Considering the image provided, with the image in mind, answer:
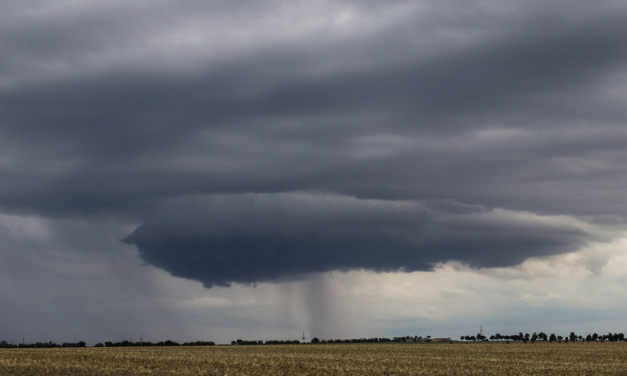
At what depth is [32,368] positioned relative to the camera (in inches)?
2719

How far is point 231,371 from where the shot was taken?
66438 millimetres

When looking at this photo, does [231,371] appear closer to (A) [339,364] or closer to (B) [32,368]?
(A) [339,364]

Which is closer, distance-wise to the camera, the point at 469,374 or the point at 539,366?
the point at 469,374

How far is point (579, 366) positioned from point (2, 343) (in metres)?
134

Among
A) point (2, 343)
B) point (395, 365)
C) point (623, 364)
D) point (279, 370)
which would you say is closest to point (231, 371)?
point (279, 370)

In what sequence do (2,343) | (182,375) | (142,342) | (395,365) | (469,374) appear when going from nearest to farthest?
(182,375) → (469,374) → (395,365) → (2,343) → (142,342)

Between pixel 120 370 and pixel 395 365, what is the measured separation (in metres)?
36.1

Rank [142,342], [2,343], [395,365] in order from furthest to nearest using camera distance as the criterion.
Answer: [142,342]
[2,343]
[395,365]

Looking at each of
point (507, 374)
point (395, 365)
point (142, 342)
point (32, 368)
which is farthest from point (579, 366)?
point (142, 342)

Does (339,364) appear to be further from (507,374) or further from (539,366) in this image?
(539,366)

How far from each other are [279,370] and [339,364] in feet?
41.4

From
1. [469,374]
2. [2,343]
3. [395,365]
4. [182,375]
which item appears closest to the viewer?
[182,375]

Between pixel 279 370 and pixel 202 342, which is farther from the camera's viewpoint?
pixel 202 342

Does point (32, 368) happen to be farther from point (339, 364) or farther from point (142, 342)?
point (142, 342)
